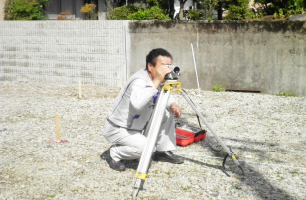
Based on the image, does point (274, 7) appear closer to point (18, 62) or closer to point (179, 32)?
point (179, 32)

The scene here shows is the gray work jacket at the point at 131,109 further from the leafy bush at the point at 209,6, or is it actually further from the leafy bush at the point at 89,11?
the leafy bush at the point at 89,11

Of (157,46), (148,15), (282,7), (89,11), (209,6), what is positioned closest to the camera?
(157,46)

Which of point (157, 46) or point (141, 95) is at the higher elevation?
point (157, 46)

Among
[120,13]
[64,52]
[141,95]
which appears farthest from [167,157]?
[120,13]

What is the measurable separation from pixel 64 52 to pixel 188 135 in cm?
652

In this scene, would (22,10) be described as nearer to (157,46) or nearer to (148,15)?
(148,15)

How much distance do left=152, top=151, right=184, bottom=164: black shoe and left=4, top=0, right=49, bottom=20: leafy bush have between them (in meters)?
12.6

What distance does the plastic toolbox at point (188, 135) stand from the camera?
4.84 m

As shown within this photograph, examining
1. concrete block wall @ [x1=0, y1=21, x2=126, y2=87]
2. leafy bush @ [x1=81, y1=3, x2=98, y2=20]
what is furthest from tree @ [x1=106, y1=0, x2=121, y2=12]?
concrete block wall @ [x1=0, y1=21, x2=126, y2=87]

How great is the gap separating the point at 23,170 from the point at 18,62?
783cm

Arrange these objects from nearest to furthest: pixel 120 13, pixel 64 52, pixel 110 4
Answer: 1. pixel 64 52
2. pixel 120 13
3. pixel 110 4

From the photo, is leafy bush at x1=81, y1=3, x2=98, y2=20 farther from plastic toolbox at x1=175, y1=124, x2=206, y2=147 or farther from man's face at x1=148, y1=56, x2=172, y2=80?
man's face at x1=148, y1=56, x2=172, y2=80

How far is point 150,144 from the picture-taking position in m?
3.37

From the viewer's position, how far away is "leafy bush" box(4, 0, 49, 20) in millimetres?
14816
